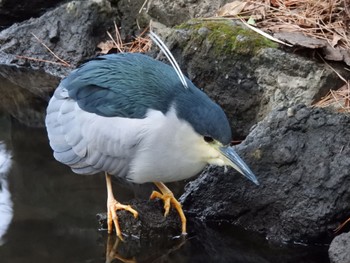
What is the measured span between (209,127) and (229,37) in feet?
5.86

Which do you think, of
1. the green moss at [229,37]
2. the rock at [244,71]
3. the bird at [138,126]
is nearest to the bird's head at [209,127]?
the bird at [138,126]

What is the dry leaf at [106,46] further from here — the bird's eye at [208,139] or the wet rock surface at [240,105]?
the bird's eye at [208,139]

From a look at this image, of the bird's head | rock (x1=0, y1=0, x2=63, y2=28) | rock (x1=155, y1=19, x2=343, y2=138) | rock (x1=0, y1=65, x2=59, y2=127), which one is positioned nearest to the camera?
the bird's head

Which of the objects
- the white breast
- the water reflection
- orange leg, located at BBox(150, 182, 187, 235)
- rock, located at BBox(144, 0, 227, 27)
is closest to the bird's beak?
the white breast

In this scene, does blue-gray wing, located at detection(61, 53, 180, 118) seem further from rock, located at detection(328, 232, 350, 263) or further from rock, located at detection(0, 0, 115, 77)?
rock, located at detection(0, 0, 115, 77)

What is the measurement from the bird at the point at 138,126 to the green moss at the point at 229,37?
1273 mm

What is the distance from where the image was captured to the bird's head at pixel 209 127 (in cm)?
358

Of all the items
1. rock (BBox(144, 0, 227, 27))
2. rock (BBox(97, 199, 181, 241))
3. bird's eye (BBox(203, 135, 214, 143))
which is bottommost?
rock (BBox(97, 199, 181, 241))

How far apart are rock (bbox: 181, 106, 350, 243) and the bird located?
0.28 metres

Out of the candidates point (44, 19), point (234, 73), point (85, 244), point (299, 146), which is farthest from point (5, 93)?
point (299, 146)

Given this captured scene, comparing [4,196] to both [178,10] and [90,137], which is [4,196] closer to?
[90,137]

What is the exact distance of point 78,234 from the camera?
412cm

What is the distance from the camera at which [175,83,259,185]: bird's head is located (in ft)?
11.7

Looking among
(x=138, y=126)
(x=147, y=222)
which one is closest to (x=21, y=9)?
(x=147, y=222)
